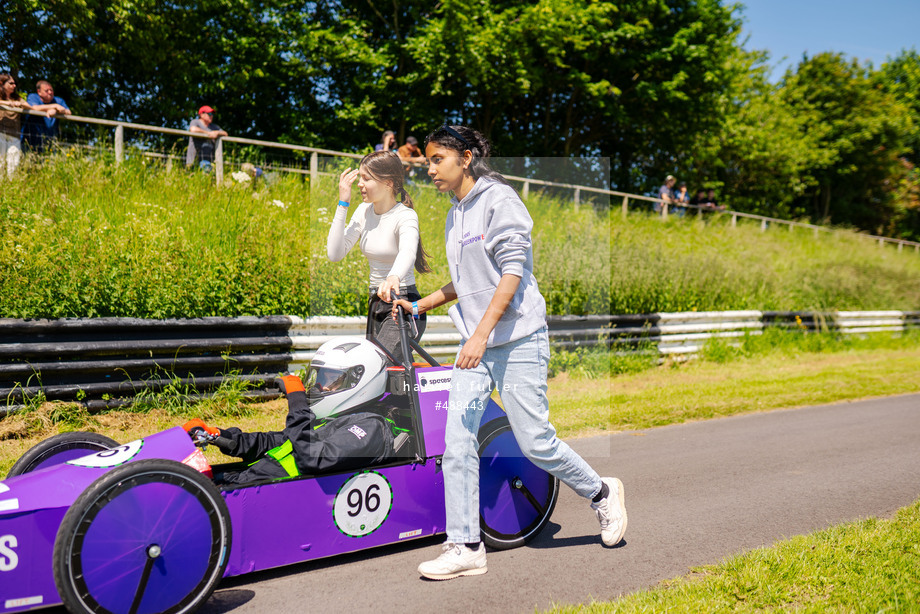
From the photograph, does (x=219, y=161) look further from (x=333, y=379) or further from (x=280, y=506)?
(x=280, y=506)

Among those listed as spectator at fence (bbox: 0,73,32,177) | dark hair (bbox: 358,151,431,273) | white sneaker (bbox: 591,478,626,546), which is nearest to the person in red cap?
spectator at fence (bbox: 0,73,32,177)

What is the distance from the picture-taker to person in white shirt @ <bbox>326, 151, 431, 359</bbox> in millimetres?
4109

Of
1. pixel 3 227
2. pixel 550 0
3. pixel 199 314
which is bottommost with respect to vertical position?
pixel 199 314

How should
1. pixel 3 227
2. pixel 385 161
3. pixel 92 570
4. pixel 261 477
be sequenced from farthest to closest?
pixel 3 227, pixel 385 161, pixel 261 477, pixel 92 570

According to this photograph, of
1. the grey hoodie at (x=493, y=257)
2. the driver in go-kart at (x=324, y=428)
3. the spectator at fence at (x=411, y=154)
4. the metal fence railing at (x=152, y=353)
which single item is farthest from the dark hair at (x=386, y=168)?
the spectator at fence at (x=411, y=154)

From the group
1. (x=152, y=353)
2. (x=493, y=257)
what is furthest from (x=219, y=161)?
(x=493, y=257)

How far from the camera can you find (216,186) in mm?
10930

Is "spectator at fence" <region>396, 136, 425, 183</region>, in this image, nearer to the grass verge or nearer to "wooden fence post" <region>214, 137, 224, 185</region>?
"wooden fence post" <region>214, 137, 224, 185</region>

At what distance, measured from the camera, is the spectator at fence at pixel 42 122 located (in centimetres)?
959

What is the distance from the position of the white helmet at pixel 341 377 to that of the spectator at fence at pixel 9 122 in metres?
7.90

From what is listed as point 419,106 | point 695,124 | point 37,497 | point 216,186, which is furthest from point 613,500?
point 695,124

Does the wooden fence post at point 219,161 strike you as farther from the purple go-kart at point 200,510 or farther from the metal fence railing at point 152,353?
the purple go-kart at point 200,510

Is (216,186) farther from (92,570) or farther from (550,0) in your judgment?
(550,0)

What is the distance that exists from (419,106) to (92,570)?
19351mm
